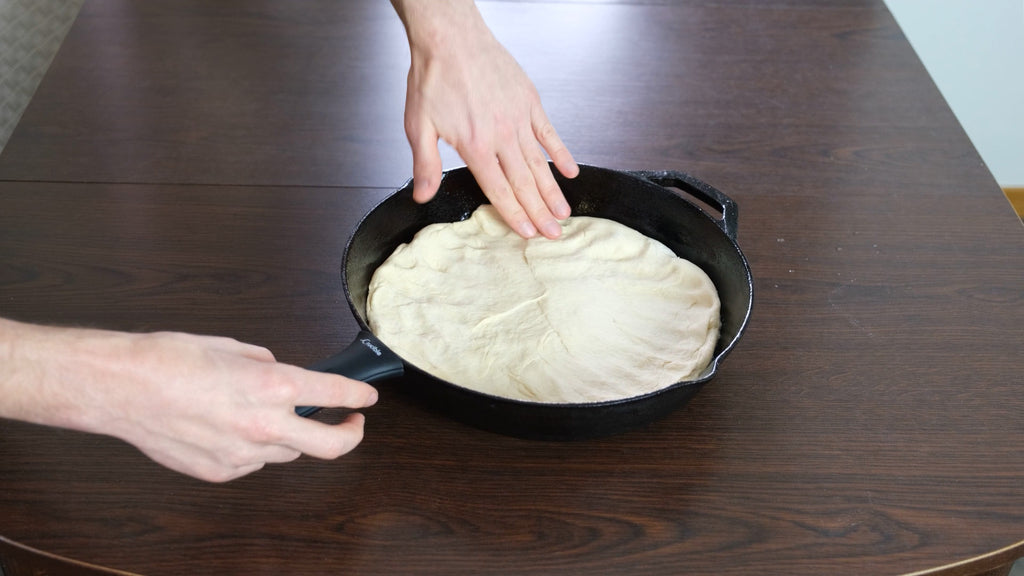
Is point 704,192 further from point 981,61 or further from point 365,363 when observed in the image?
point 981,61

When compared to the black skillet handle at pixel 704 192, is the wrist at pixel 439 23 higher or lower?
higher

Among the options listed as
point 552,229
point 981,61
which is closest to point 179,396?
point 552,229

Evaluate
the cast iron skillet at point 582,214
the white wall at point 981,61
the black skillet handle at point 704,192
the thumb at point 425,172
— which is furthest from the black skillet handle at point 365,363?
the white wall at point 981,61

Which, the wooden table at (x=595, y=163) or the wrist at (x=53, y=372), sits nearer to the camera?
the wrist at (x=53, y=372)

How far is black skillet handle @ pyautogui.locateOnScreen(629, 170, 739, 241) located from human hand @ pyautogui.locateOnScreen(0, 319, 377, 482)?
56 centimetres

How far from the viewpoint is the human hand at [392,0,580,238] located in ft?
3.84

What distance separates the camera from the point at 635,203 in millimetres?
1200

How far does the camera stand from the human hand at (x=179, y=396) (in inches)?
29.2

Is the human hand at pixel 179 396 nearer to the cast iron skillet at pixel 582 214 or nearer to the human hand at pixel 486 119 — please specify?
the cast iron skillet at pixel 582 214

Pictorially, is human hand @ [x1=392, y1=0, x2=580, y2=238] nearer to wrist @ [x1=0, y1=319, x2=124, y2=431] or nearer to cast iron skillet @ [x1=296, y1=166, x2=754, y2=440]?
cast iron skillet @ [x1=296, y1=166, x2=754, y2=440]

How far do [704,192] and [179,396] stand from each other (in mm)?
698

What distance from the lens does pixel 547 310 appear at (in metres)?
1.06

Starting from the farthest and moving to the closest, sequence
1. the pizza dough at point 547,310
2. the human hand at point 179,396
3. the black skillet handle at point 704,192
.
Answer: the black skillet handle at point 704,192 → the pizza dough at point 547,310 → the human hand at point 179,396

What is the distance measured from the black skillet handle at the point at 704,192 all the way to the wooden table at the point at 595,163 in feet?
0.37
